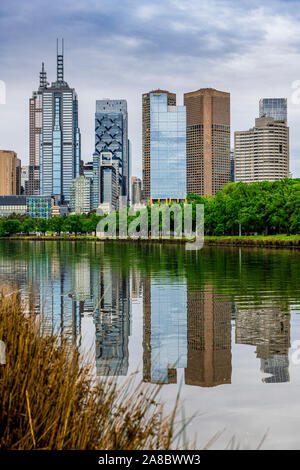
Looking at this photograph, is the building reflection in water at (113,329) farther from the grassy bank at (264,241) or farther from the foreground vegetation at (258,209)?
the foreground vegetation at (258,209)

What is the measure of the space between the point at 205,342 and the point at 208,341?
14 centimetres

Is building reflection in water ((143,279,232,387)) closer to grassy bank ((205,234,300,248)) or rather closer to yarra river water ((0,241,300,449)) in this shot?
yarra river water ((0,241,300,449))

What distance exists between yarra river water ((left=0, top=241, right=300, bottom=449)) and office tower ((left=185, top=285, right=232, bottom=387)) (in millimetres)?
25

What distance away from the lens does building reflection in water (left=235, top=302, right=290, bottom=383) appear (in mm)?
12219

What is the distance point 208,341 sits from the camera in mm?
14984

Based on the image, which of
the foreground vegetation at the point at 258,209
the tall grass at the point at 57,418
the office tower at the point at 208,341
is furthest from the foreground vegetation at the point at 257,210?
the tall grass at the point at 57,418

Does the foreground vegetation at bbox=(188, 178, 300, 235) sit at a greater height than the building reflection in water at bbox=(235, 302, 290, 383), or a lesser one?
greater

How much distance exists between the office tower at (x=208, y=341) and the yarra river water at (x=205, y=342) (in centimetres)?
3

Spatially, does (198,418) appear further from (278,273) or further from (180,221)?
(180,221)


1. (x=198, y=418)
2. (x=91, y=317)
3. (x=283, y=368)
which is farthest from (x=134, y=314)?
(x=198, y=418)

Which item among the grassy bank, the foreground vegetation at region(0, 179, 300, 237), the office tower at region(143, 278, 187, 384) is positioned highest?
the foreground vegetation at region(0, 179, 300, 237)

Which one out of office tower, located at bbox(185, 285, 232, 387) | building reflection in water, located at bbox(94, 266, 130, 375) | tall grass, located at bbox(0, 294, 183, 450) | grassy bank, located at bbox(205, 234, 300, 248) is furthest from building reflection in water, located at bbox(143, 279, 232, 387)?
grassy bank, located at bbox(205, 234, 300, 248)

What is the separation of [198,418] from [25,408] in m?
4.06

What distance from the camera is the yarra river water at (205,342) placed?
9.27m
